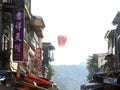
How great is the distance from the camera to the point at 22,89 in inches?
797

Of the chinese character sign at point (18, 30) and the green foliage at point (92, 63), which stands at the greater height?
the chinese character sign at point (18, 30)

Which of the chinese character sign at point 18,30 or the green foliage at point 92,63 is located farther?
the green foliage at point 92,63

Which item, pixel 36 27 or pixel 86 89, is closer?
pixel 86 89

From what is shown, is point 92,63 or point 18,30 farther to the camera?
point 92,63

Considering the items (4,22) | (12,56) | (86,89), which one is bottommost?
(86,89)

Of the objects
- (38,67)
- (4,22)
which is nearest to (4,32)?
(4,22)

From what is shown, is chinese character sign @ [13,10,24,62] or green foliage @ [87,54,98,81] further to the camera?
green foliage @ [87,54,98,81]

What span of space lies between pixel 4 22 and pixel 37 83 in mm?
6324

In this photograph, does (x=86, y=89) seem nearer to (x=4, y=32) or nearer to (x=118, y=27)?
(x=4, y=32)

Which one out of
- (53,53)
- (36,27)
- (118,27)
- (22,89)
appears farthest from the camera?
(53,53)

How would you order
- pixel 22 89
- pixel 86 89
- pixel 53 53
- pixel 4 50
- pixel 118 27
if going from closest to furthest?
pixel 22 89 < pixel 4 50 < pixel 86 89 < pixel 118 27 < pixel 53 53

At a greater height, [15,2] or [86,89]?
[15,2]

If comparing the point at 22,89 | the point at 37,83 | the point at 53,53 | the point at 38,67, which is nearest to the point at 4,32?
the point at 37,83

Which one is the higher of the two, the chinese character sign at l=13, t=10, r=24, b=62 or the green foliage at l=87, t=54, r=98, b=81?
the chinese character sign at l=13, t=10, r=24, b=62
